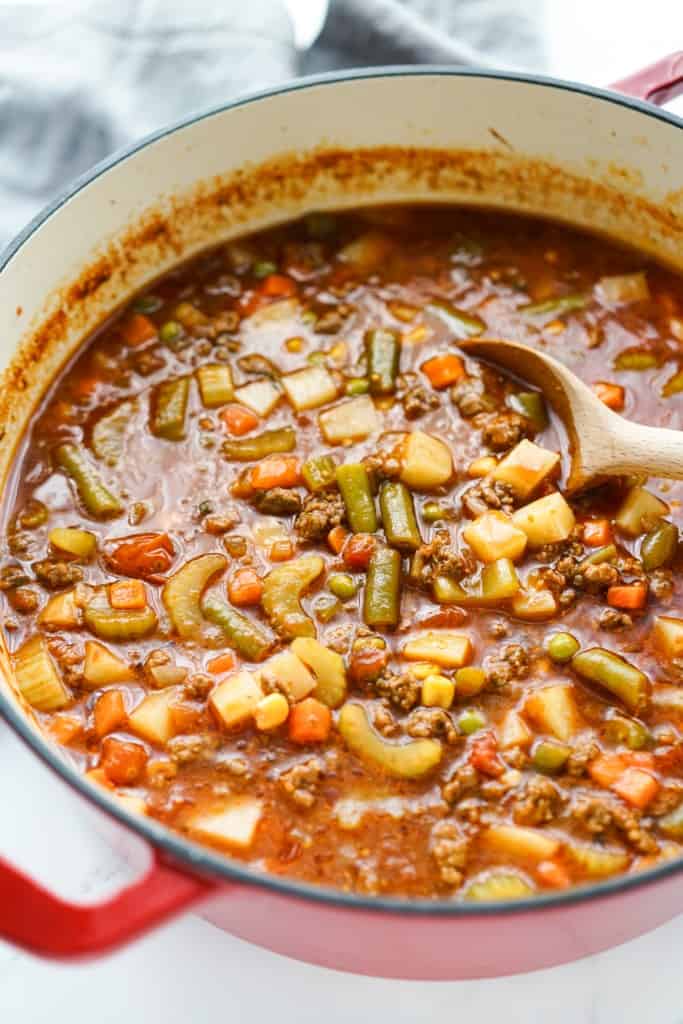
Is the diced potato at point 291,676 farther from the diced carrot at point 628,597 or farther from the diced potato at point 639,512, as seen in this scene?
the diced potato at point 639,512

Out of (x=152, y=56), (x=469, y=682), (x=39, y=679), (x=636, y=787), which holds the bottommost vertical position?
(x=636, y=787)

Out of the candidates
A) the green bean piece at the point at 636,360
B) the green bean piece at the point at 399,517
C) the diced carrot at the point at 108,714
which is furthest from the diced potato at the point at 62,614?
the green bean piece at the point at 636,360

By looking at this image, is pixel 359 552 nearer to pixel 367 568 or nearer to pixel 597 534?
pixel 367 568

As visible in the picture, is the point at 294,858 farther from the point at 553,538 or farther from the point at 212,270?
the point at 212,270

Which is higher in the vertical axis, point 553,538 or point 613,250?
point 613,250

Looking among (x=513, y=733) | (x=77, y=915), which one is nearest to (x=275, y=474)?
(x=513, y=733)

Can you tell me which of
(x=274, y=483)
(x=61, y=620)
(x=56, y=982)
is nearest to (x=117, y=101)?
(x=274, y=483)
